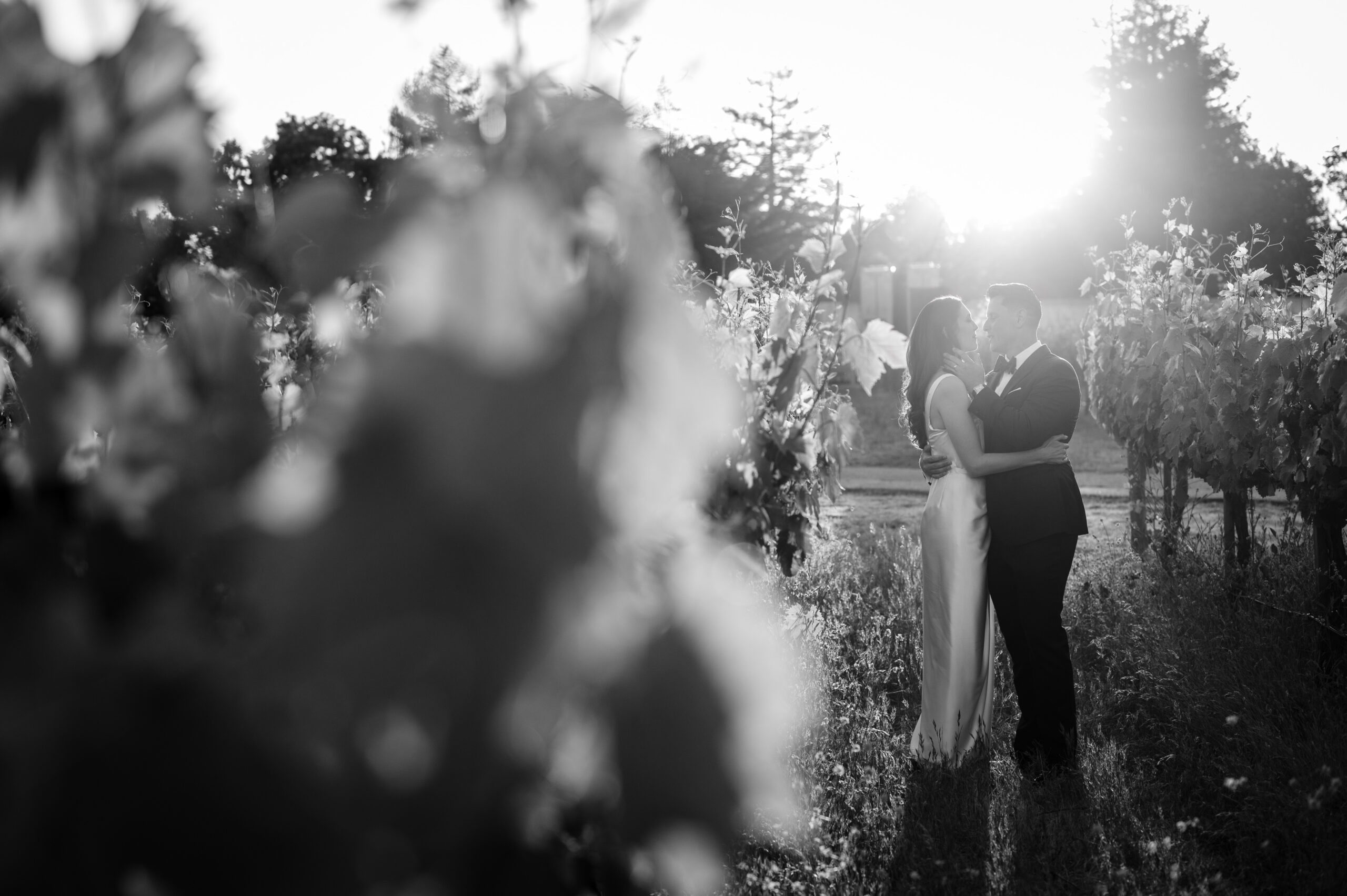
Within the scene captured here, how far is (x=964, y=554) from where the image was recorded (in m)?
4.82

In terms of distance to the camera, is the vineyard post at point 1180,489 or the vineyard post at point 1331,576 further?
the vineyard post at point 1180,489

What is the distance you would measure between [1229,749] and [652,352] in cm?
467

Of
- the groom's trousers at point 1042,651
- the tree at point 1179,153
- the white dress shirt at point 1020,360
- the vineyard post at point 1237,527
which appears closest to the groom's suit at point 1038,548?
the groom's trousers at point 1042,651

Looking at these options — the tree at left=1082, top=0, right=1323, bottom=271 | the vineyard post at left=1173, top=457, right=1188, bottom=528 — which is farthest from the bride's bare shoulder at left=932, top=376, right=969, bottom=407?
the tree at left=1082, top=0, right=1323, bottom=271

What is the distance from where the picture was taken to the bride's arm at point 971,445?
4.69 meters

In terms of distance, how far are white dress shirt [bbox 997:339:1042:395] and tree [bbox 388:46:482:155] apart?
4475mm

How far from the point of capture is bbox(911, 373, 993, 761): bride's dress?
4.82 m

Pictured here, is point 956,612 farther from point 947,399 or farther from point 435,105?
point 435,105

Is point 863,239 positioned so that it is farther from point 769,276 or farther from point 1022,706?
point 1022,706

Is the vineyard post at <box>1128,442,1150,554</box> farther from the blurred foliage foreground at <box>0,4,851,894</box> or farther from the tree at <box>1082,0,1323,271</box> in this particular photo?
the tree at <box>1082,0,1323,271</box>

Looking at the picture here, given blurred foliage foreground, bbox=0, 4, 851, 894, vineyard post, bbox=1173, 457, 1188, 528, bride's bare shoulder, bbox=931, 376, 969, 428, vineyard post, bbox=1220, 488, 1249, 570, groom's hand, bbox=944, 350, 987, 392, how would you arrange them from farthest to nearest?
vineyard post, bbox=1173, 457, 1188, 528 < vineyard post, bbox=1220, 488, 1249, 570 < groom's hand, bbox=944, 350, 987, 392 < bride's bare shoulder, bbox=931, 376, 969, 428 < blurred foliage foreground, bbox=0, 4, 851, 894

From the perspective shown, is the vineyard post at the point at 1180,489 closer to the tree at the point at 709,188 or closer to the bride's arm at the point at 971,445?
the bride's arm at the point at 971,445

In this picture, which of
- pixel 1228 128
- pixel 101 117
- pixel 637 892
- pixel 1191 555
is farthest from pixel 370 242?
pixel 1228 128

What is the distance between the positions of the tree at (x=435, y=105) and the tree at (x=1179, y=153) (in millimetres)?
43445
